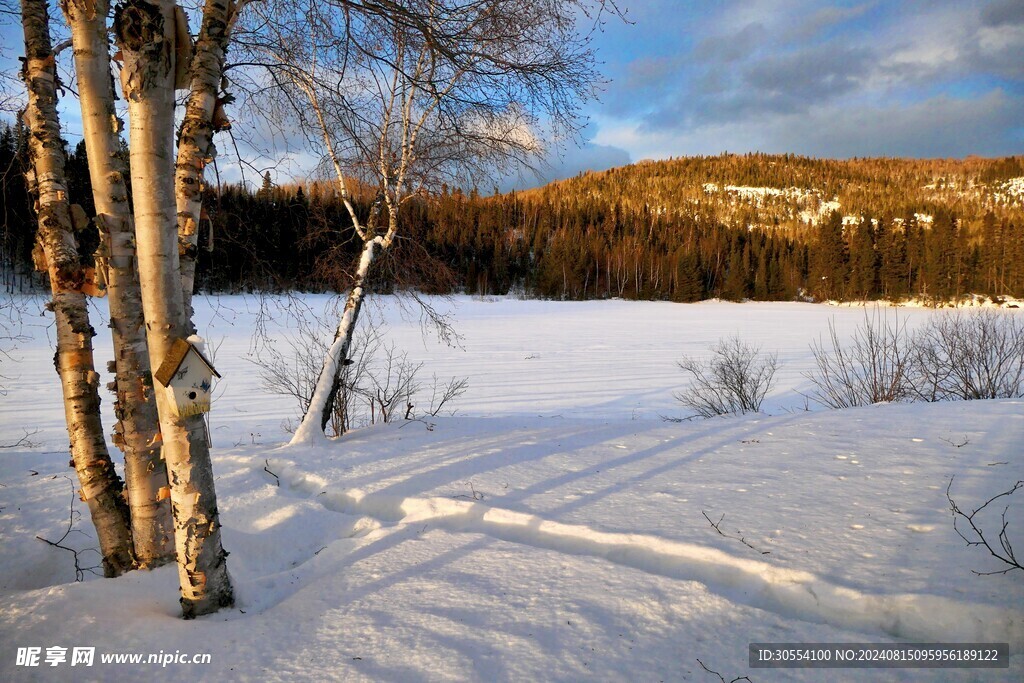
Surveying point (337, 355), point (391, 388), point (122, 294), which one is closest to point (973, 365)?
point (337, 355)

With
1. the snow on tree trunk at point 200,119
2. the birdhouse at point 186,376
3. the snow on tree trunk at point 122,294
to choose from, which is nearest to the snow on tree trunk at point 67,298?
the snow on tree trunk at point 122,294

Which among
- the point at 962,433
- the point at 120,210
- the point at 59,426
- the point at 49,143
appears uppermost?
the point at 49,143

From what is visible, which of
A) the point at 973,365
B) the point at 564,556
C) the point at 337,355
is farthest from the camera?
the point at 973,365

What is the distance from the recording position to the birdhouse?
2.19m

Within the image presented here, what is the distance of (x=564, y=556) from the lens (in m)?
3.00

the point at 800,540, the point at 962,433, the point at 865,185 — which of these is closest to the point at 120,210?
the point at 800,540

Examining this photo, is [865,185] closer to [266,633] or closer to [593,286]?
[593,286]

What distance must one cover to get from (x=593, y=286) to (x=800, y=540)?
66.1 meters

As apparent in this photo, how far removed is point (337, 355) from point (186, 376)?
433cm

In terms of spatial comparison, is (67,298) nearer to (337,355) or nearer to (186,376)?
(186,376)

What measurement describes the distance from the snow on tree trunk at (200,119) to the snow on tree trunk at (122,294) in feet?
0.99

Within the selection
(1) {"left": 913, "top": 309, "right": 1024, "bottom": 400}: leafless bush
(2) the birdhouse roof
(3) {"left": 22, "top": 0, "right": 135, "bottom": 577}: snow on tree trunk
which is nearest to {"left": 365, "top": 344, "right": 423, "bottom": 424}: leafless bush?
(3) {"left": 22, "top": 0, "right": 135, "bottom": 577}: snow on tree trunk

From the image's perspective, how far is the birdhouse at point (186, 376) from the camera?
2189 millimetres

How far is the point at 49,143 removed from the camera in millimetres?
3061
